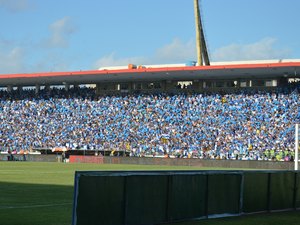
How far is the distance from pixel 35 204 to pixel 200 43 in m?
60.0

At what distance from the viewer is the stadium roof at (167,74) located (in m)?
60.8

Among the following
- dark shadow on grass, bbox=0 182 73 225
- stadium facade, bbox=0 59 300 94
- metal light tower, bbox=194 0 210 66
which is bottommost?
dark shadow on grass, bbox=0 182 73 225

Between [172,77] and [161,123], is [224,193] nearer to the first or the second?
[161,123]

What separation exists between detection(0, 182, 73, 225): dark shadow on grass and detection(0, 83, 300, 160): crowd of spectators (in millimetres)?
31324

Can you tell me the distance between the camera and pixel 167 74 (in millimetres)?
66000

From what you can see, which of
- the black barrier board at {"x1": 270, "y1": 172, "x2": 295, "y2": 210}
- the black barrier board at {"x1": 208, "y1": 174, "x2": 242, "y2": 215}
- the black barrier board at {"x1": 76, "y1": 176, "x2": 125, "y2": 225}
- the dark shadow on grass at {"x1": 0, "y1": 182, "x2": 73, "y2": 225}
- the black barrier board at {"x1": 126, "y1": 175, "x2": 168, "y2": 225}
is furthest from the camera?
the black barrier board at {"x1": 270, "y1": 172, "x2": 295, "y2": 210}

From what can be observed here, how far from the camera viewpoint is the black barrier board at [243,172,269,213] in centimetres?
1828

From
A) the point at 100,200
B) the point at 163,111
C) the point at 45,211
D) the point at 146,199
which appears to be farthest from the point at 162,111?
the point at 100,200

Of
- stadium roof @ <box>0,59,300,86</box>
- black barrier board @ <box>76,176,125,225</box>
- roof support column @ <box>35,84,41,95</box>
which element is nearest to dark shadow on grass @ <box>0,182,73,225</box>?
black barrier board @ <box>76,176,125,225</box>

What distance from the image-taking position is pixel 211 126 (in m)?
61.6

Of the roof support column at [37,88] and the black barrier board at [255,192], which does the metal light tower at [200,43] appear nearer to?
the roof support column at [37,88]

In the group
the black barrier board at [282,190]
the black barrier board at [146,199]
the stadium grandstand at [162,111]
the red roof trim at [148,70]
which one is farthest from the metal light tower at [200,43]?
the black barrier board at [146,199]

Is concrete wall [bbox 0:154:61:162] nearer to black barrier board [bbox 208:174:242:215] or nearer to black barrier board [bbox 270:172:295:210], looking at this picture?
black barrier board [bbox 270:172:295:210]

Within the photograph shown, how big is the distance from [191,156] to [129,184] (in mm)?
44846
